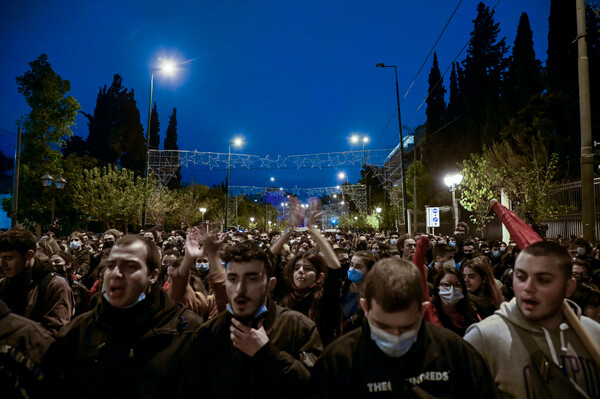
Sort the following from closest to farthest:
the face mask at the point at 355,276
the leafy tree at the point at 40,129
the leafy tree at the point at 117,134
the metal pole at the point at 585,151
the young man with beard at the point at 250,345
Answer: the young man with beard at the point at 250,345 < the face mask at the point at 355,276 < the metal pole at the point at 585,151 < the leafy tree at the point at 40,129 < the leafy tree at the point at 117,134

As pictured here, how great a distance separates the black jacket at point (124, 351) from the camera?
2275mm

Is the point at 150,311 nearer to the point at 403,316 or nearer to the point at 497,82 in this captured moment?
the point at 403,316

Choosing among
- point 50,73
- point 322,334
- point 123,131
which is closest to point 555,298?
point 322,334

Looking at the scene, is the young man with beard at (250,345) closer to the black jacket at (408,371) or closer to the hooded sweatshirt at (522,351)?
the black jacket at (408,371)

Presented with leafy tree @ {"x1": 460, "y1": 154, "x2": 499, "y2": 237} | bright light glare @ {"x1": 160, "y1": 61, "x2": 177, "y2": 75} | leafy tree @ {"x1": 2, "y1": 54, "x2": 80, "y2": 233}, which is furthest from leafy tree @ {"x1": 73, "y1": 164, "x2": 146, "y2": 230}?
leafy tree @ {"x1": 460, "y1": 154, "x2": 499, "y2": 237}

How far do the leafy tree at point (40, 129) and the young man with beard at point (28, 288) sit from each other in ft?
79.1

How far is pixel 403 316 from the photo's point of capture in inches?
76.6

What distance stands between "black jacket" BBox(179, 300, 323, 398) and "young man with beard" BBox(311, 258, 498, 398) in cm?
18

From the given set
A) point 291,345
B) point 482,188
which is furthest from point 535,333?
point 482,188

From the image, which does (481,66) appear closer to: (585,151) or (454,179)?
(454,179)

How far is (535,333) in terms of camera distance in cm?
229

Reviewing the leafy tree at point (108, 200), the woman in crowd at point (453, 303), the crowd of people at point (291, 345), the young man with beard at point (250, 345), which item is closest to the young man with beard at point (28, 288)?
the crowd of people at point (291, 345)

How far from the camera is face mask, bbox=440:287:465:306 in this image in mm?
4031

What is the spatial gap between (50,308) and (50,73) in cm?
2562
